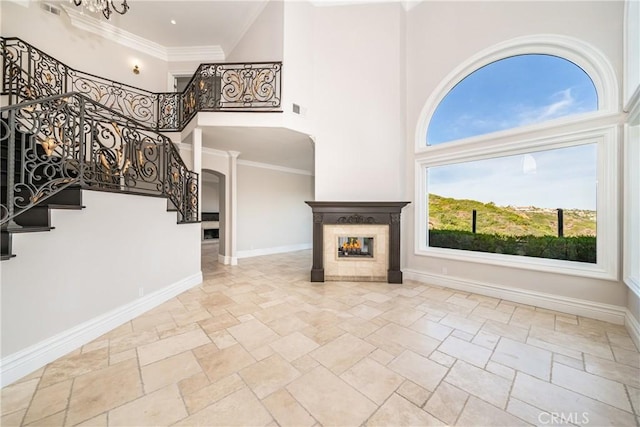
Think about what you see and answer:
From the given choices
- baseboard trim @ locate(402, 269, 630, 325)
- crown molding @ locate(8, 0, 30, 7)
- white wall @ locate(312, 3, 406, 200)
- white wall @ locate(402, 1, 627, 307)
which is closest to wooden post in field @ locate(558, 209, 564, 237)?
white wall @ locate(402, 1, 627, 307)

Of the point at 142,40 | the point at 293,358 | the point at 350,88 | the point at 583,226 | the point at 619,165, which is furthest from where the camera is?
the point at 142,40

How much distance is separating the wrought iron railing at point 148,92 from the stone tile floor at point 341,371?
3689 millimetres

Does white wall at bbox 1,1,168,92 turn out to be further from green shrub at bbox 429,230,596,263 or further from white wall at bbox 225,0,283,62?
green shrub at bbox 429,230,596,263

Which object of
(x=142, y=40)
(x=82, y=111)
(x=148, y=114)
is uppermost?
(x=142, y=40)

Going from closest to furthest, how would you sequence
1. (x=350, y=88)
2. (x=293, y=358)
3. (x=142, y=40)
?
(x=293, y=358) → (x=350, y=88) → (x=142, y=40)

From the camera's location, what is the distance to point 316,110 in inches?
181

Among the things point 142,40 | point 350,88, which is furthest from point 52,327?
point 142,40

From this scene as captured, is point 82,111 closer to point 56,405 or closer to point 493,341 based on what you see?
point 56,405

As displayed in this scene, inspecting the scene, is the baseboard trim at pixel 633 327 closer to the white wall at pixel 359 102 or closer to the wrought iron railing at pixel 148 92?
the white wall at pixel 359 102

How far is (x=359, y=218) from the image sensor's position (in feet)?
14.4

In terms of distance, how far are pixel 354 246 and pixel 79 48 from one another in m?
7.17

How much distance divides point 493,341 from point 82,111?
16.2 ft

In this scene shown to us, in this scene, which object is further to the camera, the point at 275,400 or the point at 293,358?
the point at 293,358

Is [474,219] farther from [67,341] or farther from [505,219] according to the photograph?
[67,341]
